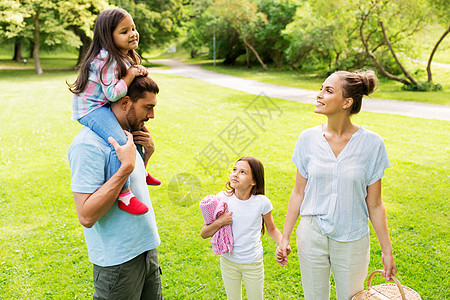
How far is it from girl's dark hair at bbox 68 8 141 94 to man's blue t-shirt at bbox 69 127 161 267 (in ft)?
1.05

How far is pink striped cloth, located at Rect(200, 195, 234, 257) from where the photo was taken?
293cm

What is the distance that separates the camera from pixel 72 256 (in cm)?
463

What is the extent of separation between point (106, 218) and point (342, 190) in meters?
1.48

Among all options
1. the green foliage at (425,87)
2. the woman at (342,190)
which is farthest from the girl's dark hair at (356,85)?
the green foliage at (425,87)

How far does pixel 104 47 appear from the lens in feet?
7.63

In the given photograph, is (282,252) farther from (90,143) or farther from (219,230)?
(90,143)

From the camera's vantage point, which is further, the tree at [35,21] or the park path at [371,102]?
the tree at [35,21]

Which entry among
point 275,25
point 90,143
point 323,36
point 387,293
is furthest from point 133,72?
point 275,25

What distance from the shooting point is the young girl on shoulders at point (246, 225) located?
294cm

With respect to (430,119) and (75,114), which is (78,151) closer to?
(75,114)

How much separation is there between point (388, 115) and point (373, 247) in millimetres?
8218

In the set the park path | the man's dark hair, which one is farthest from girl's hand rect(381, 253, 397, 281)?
the park path

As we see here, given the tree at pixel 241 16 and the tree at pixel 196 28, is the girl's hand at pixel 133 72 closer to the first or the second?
the tree at pixel 241 16

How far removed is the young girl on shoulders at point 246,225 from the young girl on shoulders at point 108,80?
0.88m
